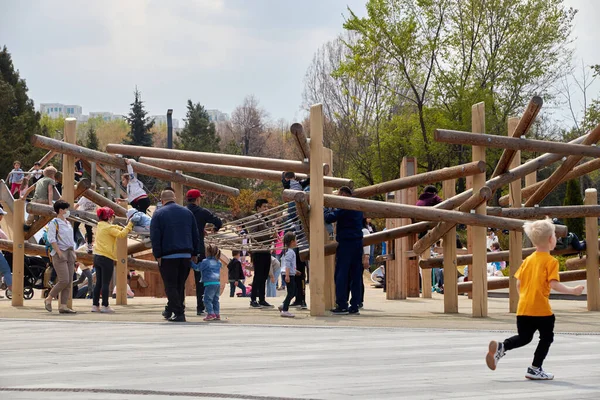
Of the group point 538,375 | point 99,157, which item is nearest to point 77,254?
point 99,157

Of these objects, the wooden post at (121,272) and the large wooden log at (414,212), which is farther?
the wooden post at (121,272)

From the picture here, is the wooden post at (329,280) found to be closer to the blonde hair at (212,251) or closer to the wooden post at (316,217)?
the wooden post at (316,217)

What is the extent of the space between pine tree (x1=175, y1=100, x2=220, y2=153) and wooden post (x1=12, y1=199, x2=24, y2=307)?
4898cm

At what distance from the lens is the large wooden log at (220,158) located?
16.3m

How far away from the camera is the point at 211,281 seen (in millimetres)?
14758

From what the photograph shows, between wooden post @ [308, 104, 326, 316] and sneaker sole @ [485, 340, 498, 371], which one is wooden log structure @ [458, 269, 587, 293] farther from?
sneaker sole @ [485, 340, 498, 371]

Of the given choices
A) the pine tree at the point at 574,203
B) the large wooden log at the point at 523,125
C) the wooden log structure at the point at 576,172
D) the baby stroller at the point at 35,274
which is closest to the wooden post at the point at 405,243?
the wooden log structure at the point at 576,172

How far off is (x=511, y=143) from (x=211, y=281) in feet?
15.5

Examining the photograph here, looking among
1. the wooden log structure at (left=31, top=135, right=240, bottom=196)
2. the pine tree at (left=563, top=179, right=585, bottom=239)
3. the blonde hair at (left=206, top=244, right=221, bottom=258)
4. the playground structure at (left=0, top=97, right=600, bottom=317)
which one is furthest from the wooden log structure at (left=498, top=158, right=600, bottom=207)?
the pine tree at (left=563, top=179, right=585, bottom=239)

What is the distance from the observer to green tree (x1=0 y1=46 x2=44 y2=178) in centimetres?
5559

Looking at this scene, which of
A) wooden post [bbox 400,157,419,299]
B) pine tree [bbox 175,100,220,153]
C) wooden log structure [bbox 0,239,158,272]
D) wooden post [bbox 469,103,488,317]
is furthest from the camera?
pine tree [bbox 175,100,220,153]

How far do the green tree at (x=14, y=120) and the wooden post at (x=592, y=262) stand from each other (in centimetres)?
4254

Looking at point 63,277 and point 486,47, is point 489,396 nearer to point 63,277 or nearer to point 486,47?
point 63,277

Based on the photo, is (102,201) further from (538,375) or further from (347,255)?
(538,375)
